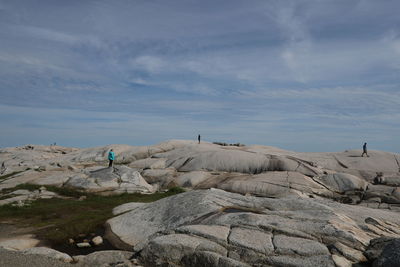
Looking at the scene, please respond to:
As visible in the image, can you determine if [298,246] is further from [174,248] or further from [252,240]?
[174,248]

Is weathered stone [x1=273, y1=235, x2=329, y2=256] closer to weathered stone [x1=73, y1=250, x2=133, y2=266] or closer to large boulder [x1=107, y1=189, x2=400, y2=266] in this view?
large boulder [x1=107, y1=189, x2=400, y2=266]

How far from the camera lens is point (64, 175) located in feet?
178

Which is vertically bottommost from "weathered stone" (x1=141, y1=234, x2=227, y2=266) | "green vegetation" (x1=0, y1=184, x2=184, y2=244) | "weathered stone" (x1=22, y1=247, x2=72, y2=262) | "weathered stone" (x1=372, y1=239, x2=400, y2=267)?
"green vegetation" (x1=0, y1=184, x2=184, y2=244)

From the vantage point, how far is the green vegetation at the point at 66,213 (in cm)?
2808

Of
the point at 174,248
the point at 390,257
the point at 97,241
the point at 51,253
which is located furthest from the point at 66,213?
the point at 390,257

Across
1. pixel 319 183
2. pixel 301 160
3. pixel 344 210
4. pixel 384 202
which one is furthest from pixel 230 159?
pixel 344 210

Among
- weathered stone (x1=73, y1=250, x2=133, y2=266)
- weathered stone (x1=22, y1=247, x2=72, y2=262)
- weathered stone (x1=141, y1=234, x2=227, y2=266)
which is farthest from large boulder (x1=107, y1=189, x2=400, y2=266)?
weathered stone (x1=22, y1=247, x2=72, y2=262)

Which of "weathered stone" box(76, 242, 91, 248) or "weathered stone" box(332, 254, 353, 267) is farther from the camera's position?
"weathered stone" box(76, 242, 91, 248)

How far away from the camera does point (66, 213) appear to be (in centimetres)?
3628

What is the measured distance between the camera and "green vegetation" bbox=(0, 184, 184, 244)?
28078 mm

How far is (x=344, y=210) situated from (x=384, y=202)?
1058 inches

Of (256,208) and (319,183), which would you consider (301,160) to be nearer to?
(319,183)

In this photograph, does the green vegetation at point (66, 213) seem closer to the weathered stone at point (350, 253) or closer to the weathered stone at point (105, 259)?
the weathered stone at point (105, 259)

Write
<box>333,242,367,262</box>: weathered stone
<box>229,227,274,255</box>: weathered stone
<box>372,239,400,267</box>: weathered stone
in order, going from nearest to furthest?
<box>372,239,400,267</box>: weathered stone
<box>333,242,367,262</box>: weathered stone
<box>229,227,274,255</box>: weathered stone
